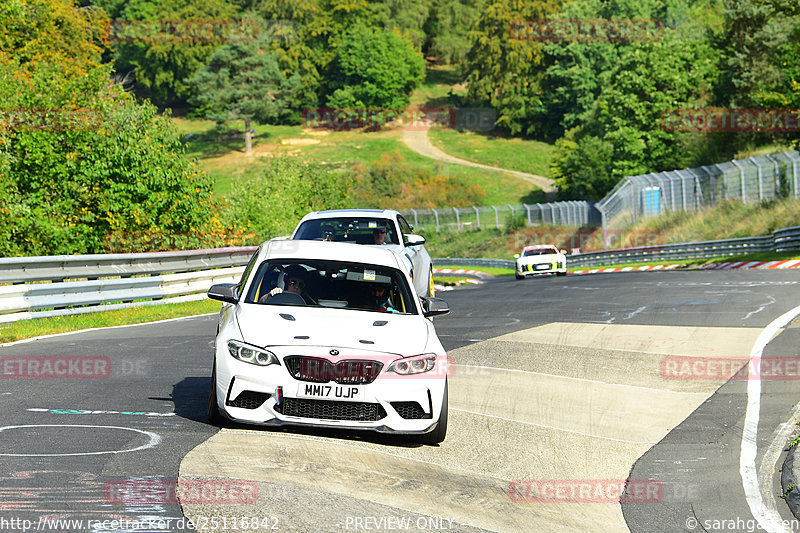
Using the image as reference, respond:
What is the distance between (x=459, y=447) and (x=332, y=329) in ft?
4.67

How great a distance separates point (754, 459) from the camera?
7.81 metres

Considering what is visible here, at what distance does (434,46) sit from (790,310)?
147 meters

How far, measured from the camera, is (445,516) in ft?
19.4

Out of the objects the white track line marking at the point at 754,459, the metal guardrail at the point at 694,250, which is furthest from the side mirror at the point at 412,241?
the metal guardrail at the point at 694,250

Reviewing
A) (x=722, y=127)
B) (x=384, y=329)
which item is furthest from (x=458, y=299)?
(x=722, y=127)

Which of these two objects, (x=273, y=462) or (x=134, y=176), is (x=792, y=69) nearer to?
(x=134, y=176)

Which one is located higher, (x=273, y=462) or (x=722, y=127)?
(x=273, y=462)

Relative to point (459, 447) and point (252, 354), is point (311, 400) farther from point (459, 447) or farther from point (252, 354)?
point (459, 447)

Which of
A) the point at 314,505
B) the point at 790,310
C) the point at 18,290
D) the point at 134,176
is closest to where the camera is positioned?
the point at 314,505

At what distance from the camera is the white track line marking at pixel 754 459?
245 inches

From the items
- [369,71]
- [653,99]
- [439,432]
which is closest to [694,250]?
[653,99]

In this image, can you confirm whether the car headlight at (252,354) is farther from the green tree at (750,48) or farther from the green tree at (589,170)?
the green tree at (589,170)

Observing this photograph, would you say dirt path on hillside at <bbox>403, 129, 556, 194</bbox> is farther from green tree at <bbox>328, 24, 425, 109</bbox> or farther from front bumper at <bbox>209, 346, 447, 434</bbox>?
front bumper at <bbox>209, 346, 447, 434</bbox>

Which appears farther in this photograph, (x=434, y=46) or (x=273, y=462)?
(x=434, y=46)
